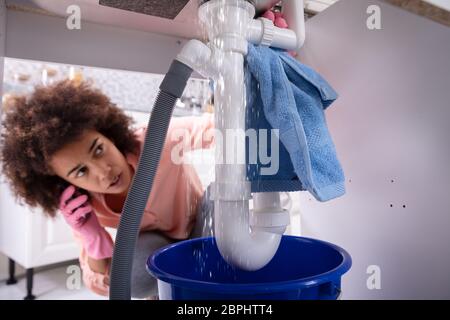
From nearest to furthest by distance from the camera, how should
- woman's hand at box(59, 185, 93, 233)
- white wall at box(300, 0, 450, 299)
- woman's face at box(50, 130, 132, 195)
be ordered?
white wall at box(300, 0, 450, 299) < woman's face at box(50, 130, 132, 195) < woman's hand at box(59, 185, 93, 233)

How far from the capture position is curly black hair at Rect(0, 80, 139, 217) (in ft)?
2.72

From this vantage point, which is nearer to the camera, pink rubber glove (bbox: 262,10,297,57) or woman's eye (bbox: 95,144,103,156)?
pink rubber glove (bbox: 262,10,297,57)

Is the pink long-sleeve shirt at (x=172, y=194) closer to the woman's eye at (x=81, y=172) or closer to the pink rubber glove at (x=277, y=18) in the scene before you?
the woman's eye at (x=81, y=172)

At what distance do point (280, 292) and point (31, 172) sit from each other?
861 mm

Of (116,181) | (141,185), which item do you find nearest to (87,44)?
(116,181)

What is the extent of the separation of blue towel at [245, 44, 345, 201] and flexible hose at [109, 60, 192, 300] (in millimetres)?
130

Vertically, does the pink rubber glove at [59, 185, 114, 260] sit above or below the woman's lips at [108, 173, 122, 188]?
below

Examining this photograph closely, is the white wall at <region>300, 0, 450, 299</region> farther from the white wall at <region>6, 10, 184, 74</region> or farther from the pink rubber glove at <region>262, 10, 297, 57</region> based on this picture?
the white wall at <region>6, 10, 184, 74</region>

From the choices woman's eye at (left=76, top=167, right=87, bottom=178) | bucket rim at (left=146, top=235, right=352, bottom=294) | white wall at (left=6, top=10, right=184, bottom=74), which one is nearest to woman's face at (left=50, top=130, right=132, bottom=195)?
woman's eye at (left=76, top=167, right=87, bottom=178)

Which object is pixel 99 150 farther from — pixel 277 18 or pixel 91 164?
pixel 277 18

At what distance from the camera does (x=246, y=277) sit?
605mm

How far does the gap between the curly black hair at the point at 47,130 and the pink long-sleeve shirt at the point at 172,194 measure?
0.38ft

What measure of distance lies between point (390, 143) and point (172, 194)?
2.08ft

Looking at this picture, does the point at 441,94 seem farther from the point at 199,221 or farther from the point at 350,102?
the point at 199,221
